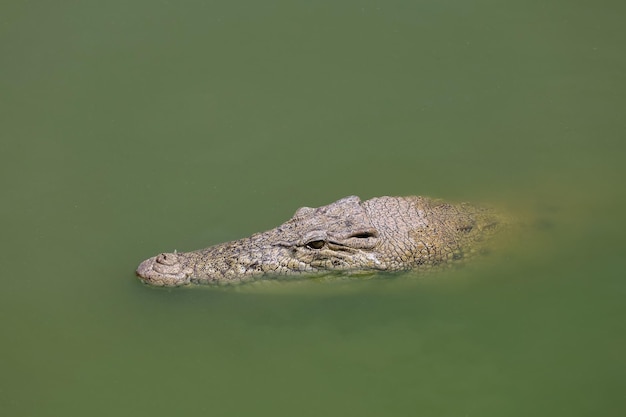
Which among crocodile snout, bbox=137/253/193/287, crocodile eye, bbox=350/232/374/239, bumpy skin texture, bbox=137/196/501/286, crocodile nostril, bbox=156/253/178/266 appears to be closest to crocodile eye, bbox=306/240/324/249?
bumpy skin texture, bbox=137/196/501/286

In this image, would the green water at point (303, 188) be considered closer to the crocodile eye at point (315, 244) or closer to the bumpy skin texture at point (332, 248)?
the bumpy skin texture at point (332, 248)

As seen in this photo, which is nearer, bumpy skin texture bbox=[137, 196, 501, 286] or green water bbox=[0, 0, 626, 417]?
green water bbox=[0, 0, 626, 417]

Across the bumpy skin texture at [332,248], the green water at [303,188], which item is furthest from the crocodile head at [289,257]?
the green water at [303,188]

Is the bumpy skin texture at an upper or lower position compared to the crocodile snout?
upper

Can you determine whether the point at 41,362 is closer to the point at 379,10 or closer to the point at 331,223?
the point at 331,223

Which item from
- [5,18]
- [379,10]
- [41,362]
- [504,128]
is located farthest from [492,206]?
[5,18]

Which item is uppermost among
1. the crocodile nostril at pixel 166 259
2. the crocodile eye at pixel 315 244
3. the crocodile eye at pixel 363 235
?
the crocodile eye at pixel 363 235

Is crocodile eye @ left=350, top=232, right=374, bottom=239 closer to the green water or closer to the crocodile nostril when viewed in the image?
the green water
